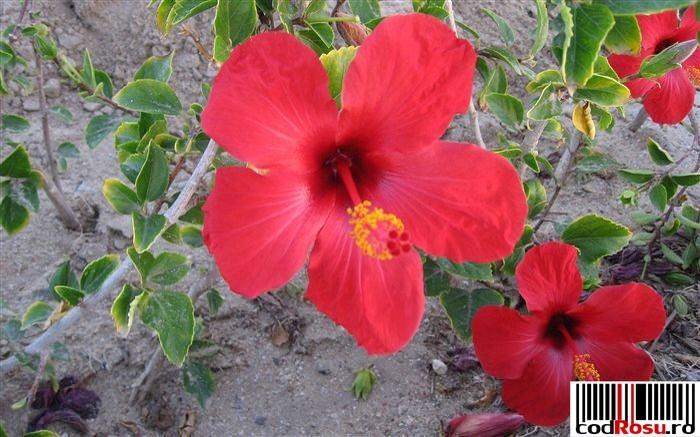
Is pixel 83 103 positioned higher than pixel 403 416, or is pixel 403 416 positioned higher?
pixel 83 103

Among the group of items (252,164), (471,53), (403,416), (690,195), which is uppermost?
(471,53)

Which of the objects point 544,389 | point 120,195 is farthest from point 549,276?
point 120,195

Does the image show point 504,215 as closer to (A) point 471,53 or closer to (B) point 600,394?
(A) point 471,53

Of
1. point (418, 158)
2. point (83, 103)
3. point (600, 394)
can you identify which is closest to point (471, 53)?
point (418, 158)

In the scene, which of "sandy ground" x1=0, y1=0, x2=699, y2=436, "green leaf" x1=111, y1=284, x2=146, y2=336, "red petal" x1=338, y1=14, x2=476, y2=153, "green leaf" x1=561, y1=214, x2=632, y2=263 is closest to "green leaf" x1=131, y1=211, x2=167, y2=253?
"green leaf" x1=111, y1=284, x2=146, y2=336

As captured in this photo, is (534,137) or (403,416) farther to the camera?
(403,416)

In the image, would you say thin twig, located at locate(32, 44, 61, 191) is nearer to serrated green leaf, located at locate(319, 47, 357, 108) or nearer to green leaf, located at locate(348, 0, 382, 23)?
green leaf, located at locate(348, 0, 382, 23)

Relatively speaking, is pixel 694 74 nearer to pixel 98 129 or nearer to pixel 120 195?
pixel 120 195
